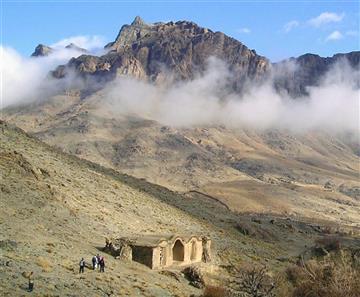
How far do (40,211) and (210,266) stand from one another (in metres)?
14.9

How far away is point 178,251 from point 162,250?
14.7 feet

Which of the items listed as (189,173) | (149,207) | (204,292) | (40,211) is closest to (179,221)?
(149,207)

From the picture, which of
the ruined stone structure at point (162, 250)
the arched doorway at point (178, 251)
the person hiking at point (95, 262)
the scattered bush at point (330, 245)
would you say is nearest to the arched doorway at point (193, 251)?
the ruined stone structure at point (162, 250)

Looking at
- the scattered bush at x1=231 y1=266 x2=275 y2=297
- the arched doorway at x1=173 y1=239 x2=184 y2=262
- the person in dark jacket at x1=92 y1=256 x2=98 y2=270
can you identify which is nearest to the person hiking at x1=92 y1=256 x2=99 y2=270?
the person in dark jacket at x1=92 y1=256 x2=98 y2=270

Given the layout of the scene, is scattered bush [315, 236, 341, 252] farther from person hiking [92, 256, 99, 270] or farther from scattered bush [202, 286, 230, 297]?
person hiking [92, 256, 99, 270]

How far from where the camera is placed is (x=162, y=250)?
4438cm

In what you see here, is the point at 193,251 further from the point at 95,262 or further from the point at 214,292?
the point at 95,262

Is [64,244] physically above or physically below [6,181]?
below

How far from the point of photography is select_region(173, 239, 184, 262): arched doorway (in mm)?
48406

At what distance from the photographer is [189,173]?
196m

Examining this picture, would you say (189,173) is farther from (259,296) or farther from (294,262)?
(259,296)

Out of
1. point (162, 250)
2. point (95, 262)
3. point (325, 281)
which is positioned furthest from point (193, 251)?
point (95, 262)

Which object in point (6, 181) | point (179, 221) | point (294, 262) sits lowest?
point (294, 262)

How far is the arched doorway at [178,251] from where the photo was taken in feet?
159
